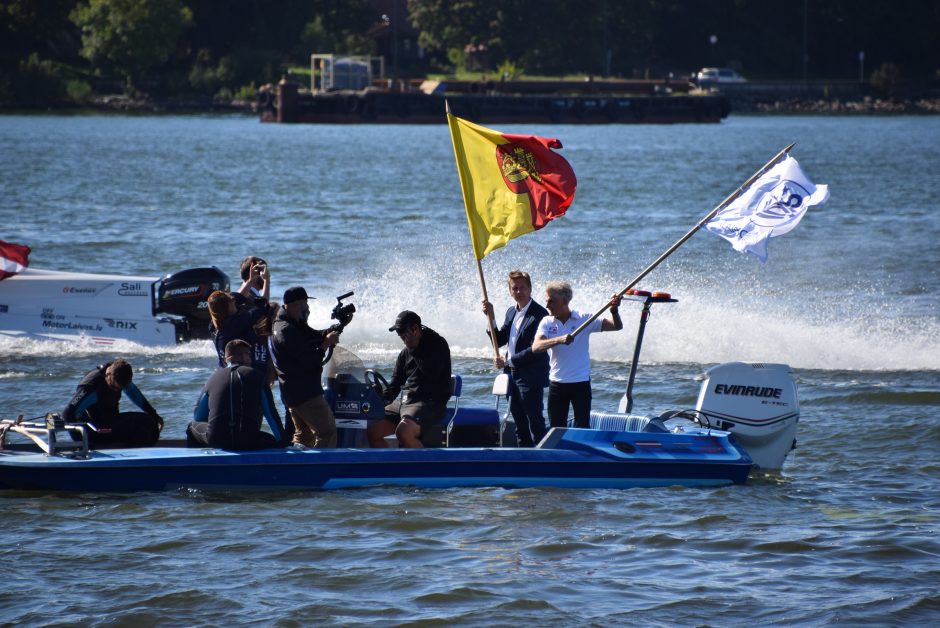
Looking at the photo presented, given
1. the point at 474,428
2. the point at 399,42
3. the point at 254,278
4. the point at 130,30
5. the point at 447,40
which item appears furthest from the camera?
the point at 399,42

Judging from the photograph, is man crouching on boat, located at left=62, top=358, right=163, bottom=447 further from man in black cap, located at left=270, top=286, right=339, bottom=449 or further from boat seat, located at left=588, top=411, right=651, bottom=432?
boat seat, located at left=588, top=411, right=651, bottom=432

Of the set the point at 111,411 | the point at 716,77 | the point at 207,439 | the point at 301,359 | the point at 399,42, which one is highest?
the point at 399,42

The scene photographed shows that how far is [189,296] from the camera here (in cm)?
1691

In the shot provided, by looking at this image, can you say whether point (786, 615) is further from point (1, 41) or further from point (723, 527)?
point (1, 41)

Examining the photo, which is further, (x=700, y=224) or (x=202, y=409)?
(x=202, y=409)

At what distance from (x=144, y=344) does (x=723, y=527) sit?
9242 millimetres

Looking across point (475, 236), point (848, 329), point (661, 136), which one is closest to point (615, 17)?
point (661, 136)

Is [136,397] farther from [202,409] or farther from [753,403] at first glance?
[753,403]

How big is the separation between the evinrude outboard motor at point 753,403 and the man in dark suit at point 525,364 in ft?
4.42

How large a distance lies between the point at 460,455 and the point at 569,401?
95 centimetres

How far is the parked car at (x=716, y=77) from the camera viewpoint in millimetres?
105425

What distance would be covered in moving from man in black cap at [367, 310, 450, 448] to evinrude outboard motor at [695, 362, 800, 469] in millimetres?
2099

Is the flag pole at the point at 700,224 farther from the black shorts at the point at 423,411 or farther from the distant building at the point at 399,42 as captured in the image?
the distant building at the point at 399,42

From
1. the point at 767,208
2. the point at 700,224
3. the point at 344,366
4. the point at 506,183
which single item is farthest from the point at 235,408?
the point at 767,208
